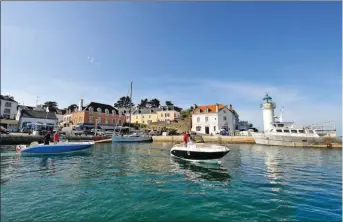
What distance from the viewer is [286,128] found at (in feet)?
132

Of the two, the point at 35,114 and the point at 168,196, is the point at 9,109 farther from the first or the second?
the point at 168,196

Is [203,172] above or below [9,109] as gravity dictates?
below

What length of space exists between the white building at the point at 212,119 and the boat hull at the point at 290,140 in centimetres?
2038

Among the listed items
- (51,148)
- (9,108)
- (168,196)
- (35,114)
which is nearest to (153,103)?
(35,114)

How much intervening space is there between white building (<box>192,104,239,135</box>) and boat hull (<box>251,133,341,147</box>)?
2038cm

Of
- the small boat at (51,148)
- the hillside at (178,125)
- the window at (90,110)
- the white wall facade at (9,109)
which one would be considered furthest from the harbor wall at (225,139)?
the white wall facade at (9,109)

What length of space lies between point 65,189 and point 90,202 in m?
2.48

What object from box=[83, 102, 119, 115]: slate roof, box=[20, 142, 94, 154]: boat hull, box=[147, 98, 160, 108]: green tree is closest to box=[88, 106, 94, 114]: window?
box=[83, 102, 119, 115]: slate roof

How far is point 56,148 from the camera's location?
22.6 meters

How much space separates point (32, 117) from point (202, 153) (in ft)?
208

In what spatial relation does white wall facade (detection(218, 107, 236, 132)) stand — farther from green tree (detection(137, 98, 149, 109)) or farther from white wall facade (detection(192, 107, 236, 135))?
green tree (detection(137, 98, 149, 109))

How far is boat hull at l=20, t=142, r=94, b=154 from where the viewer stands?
71.2 ft

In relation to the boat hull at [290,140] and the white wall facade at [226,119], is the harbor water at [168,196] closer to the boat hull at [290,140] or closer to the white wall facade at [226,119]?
the boat hull at [290,140]

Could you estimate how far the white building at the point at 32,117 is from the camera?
59138 mm
